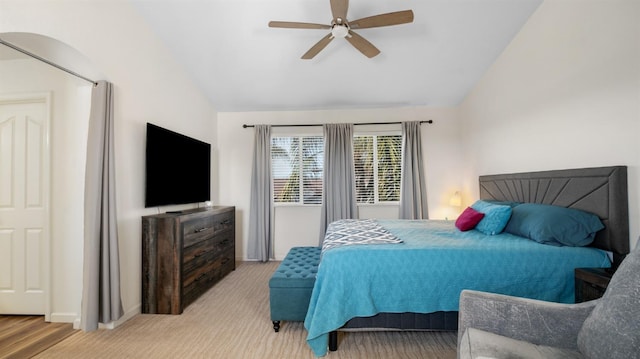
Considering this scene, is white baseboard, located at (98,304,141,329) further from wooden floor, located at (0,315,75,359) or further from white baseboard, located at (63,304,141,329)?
wooden floor, located at (0,315,75,359)

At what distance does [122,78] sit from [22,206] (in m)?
1.58

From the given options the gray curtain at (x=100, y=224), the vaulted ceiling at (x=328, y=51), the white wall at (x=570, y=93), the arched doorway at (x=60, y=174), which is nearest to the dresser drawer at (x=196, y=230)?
the gray curtain at (x=100, y=224)

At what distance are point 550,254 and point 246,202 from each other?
404cm

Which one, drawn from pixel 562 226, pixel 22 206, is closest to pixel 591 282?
pixel 562 226

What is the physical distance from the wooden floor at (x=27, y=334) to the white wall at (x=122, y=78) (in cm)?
17

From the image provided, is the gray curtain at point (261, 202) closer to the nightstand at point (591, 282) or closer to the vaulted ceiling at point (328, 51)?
the vaulted ceiling at point (328, 51)

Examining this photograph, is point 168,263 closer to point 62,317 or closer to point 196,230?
point 196,230

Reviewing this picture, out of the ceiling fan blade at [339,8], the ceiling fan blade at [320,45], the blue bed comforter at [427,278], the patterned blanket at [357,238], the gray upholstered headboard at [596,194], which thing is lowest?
the blue bed comforter at [427,278]

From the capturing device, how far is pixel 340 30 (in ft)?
7.73

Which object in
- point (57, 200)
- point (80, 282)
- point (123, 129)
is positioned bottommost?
point (80, 282)

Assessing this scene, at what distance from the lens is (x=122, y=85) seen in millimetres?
2555

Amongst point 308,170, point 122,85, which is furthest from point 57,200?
point 308,170

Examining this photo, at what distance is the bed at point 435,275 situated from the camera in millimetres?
1853

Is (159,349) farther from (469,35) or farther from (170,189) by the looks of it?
(469,35)
